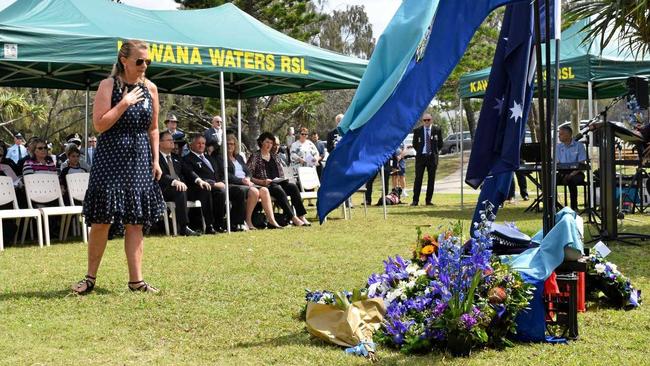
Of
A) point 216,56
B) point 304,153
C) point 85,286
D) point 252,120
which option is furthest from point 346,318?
point 252,120

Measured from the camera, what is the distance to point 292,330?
5023 millimetres

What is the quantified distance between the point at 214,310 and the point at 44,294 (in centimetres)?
156

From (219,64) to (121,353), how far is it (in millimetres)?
7033

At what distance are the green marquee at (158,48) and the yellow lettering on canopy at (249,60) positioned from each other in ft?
0.05

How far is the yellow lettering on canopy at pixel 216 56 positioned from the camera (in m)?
11.0

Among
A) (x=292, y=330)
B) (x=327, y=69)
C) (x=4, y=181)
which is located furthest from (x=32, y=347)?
(x=327, y=69)

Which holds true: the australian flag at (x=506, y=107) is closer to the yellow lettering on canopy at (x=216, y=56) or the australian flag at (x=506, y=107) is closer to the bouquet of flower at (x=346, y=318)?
the bouquet of flower at (x=346, y=318)

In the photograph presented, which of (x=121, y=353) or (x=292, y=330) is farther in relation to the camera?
(x=292, y=330)

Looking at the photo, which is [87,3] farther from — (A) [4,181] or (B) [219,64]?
(A) [4,181]

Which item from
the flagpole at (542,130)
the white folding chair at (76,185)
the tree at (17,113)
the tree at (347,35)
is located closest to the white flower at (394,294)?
the flagpole at (542,130)

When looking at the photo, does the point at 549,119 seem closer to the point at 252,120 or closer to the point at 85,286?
the point at 85,286

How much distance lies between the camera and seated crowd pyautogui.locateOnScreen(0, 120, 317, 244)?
11344 mm

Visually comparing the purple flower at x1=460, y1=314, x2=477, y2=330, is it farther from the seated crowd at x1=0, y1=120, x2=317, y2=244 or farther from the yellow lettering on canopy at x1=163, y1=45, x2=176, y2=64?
the seated crowd at x1=0, y1=120, x2=317, y2=244

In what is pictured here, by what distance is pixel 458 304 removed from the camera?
428cm
